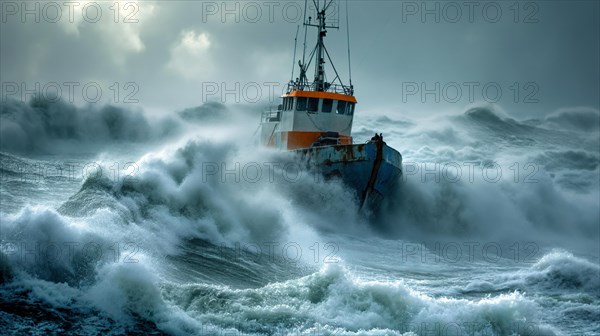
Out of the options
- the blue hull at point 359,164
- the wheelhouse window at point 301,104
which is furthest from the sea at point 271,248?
the wheelhouse window at point 301,104

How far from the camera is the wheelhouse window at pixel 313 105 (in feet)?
81.8

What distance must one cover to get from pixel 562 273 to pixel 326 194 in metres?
9.10

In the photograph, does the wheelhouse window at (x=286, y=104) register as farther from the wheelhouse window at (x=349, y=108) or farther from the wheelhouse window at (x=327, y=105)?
the wheelhouse window at (x=349, y=108)

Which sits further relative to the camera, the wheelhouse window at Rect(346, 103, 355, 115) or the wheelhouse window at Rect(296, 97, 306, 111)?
the wheelhouse window at Rect(346, 103, 355, 115)

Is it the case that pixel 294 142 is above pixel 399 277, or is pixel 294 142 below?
above

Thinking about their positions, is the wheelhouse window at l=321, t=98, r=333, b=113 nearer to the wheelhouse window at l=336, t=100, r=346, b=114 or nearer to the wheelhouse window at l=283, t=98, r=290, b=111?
the wheelhouse window at l=336, t=100, r=346, b=114

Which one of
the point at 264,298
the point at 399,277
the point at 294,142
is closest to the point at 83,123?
the point at 294,142

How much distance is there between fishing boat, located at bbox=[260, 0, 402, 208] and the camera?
22562 millimetres

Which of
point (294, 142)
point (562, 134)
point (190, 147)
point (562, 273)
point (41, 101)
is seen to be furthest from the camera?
point (562, 134)

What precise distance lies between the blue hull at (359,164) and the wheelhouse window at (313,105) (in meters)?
2.28

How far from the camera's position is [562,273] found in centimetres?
1506

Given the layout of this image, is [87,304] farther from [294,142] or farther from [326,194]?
[294,142]

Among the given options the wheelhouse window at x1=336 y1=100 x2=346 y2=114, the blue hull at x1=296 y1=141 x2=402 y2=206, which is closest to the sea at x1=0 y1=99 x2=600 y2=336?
→ the blue hull at x1=296 y1=141 x2=402 y2=206

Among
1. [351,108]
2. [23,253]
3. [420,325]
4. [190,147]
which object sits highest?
[351,108]
